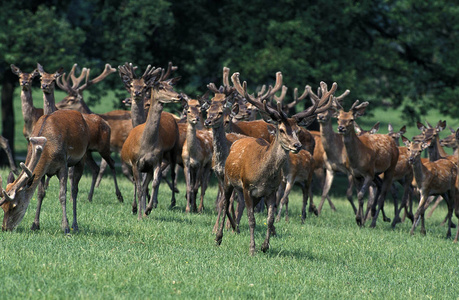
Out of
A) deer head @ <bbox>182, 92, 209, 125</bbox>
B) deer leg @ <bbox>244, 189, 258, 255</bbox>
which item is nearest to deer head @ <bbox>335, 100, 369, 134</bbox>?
deer head @ <bbox>182, 92, 209, 125</bbox>

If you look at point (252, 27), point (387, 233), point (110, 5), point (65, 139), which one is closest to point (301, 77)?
point (252, 27)

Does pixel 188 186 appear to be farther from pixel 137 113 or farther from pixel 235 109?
pixel 137 113

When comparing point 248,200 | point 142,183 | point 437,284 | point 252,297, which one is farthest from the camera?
point 142,183

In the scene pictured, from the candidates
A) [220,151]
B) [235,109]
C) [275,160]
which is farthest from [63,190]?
[235,109]

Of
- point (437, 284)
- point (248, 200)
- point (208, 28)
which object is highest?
point (208, 28)

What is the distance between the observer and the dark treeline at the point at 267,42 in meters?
21.1

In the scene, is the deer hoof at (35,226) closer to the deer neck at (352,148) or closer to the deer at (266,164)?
the deer at (266,164)

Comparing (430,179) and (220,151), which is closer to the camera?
(220,151)

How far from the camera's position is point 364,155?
14.0 meters

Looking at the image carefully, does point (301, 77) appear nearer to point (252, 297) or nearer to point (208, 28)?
point (208, 28)

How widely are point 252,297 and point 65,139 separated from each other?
3.82 meters

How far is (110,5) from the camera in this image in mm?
22469

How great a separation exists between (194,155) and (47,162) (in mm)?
4779

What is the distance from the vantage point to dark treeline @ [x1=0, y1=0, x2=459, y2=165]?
21094 millimetres
